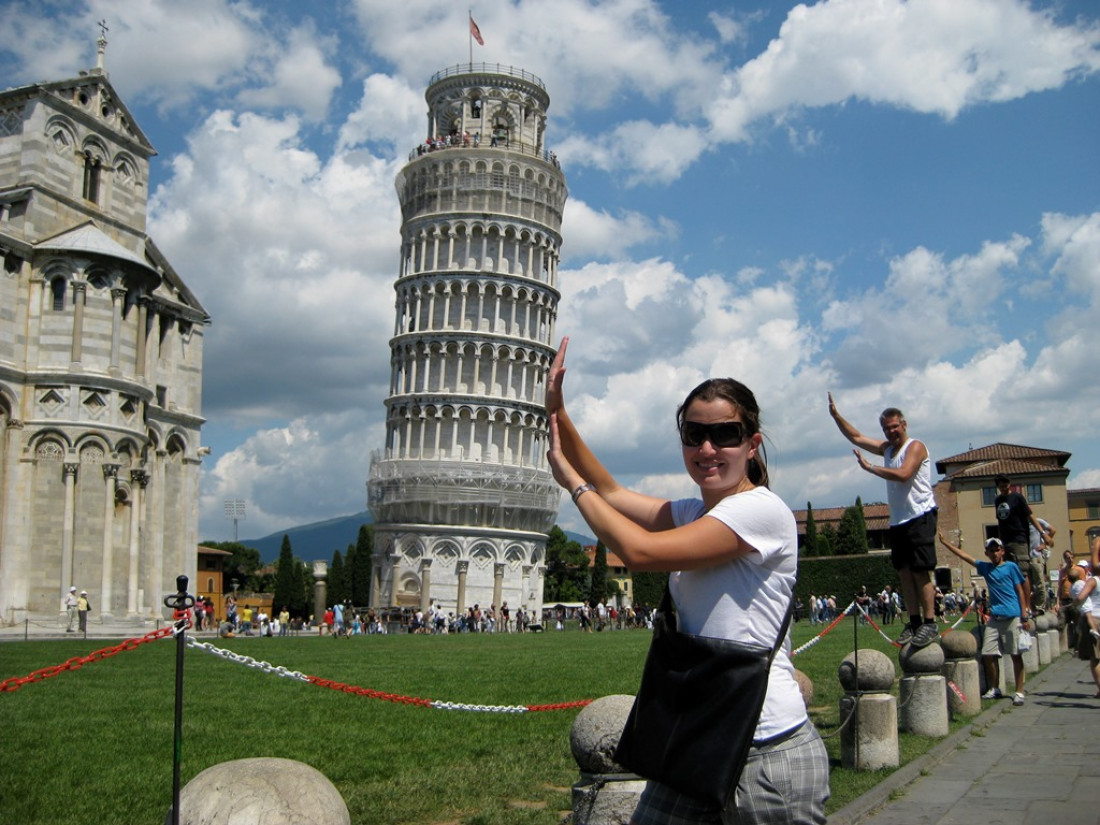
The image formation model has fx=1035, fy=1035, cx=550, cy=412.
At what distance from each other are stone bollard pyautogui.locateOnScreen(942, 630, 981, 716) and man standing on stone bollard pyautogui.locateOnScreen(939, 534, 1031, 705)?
3.00 feet

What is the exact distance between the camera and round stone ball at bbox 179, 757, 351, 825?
3604mm

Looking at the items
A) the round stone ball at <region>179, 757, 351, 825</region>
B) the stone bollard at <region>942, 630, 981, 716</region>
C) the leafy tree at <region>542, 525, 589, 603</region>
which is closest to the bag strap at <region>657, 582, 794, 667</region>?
the round stone ball at <region>179, 757, 351, 825</region>

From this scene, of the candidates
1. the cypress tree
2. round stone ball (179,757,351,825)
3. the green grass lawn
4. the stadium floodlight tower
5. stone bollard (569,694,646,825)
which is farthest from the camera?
the cypress tree

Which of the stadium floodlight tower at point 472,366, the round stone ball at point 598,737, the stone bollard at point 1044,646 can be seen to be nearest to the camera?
the round stone ball at point 598,737

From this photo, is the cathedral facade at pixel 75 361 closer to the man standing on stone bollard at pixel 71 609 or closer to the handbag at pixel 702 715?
the man standing on stone bollard at pixel 71 609

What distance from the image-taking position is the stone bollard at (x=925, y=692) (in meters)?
9.00

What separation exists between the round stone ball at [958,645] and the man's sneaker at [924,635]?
1.92m

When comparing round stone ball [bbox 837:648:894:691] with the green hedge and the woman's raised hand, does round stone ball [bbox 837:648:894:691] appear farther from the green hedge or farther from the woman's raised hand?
the green hedge

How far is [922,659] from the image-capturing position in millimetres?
8938

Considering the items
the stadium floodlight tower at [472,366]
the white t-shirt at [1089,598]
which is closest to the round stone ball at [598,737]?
the white t-shirt at [1089,598]

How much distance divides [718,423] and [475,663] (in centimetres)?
1753

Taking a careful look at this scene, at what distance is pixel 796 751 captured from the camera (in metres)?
3.22

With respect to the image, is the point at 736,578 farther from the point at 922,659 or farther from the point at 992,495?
the point at 992,495

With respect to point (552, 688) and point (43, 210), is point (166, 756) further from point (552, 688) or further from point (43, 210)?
point (43, 210)
